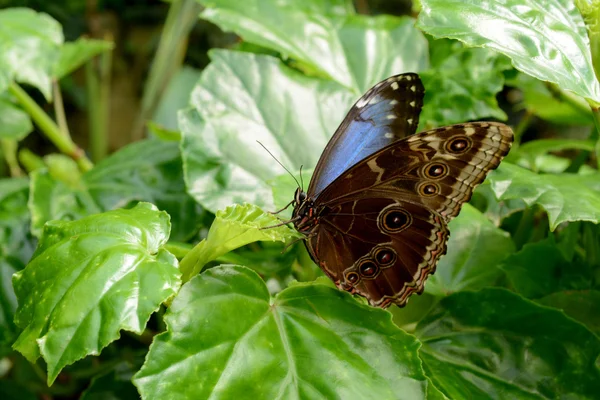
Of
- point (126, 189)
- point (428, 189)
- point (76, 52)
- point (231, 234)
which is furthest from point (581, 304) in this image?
point (76, 52)

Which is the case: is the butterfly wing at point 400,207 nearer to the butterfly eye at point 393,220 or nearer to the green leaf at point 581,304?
the butterfly eye at point 393,220

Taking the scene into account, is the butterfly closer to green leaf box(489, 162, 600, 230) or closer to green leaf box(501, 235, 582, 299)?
green leaf box(489, 162, 600, 230)

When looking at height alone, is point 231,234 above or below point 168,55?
above

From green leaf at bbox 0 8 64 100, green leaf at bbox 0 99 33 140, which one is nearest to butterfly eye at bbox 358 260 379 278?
green leaf at bbox 0 8 64 100

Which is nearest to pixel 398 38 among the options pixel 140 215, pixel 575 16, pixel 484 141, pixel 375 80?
pixel 375 80

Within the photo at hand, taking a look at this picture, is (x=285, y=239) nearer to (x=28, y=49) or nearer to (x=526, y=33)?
(x=526, y=33)

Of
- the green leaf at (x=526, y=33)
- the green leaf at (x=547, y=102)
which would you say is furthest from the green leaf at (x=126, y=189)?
the green leaf at (x=547, y=102)
